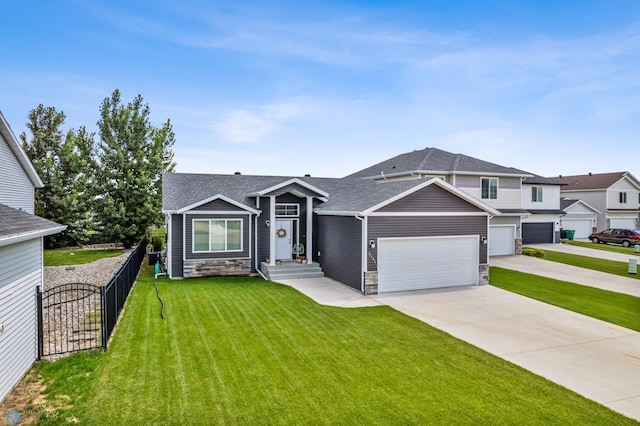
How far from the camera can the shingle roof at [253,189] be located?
1501 centimetres

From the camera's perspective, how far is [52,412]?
558 cm

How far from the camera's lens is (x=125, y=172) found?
2645cm

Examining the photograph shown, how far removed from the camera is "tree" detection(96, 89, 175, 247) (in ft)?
85.7

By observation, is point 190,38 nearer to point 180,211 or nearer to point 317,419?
point 180,211

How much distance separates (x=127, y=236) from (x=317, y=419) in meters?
25.2

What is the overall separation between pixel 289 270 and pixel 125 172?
16357 millimetres

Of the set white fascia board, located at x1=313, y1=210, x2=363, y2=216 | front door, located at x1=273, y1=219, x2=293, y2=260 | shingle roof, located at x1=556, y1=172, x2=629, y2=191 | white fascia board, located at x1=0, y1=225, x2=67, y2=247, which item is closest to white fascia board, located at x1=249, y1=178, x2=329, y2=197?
white fascia board, located at x1=313, y1=210, x2=363, y2=216

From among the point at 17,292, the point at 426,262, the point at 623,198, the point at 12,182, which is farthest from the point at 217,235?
the point at 623,198

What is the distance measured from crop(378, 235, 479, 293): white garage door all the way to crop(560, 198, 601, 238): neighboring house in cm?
2357

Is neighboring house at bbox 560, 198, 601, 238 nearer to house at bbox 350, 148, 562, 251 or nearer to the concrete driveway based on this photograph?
house at bbox 350, 148, 562, 251

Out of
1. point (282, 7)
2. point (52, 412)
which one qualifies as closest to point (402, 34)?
point (282, 7)

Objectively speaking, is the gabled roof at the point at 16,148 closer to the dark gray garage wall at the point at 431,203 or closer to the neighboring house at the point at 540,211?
the dark gray garage wall at the point at 431,203

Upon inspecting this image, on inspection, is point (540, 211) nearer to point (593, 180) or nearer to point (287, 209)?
point (593, 180)

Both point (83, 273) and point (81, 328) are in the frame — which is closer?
point (81, 328)
